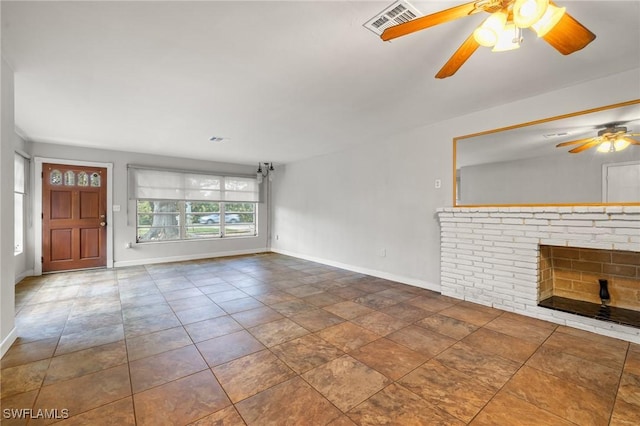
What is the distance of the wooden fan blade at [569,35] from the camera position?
1.50m

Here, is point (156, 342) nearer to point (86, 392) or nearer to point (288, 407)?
point (86, 392)

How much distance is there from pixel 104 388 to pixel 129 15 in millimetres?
2481

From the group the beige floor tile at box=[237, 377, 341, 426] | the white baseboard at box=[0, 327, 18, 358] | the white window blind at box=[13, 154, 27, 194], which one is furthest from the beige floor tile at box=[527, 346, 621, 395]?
the white window blind at box=[13, 154, 27, 194]

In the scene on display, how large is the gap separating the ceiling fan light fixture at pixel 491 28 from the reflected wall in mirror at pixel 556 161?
6.65 feet

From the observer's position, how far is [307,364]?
6.87 feet

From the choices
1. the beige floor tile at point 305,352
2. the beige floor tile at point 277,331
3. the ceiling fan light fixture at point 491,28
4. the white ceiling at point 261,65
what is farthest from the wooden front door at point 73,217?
the ceiling fan light fixture at point 491,28

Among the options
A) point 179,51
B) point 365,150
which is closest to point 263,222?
point 365,150

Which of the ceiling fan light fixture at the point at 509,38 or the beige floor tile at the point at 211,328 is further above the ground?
the ceiling fan light fixture at the point at 509,38

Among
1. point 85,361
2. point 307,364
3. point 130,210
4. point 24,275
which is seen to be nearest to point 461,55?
point 307,364

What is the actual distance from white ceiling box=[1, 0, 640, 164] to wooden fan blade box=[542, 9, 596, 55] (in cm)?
32

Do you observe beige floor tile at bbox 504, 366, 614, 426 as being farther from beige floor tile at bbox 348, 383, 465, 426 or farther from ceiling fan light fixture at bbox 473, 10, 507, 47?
ceiling fan light fixture at bbox 473, 10, 507, 47

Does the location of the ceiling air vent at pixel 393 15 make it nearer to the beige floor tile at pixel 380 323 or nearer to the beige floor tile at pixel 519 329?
the beige floor tile at pixel 380 323

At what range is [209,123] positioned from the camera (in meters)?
3.96

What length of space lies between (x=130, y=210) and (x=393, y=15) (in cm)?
611
